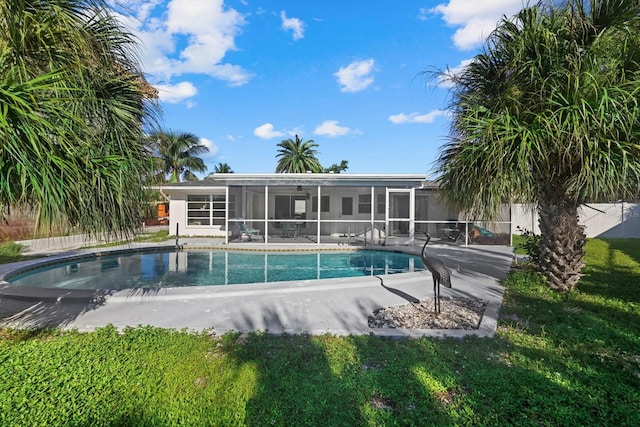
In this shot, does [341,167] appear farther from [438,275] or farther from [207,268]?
[438,275]

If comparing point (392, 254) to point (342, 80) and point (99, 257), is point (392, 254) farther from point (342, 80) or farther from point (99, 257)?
point (342, 80)

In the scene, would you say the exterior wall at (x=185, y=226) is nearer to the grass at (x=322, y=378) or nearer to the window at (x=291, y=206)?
the window at (x=291, y=206)

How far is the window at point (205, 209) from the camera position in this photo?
18156 millimetres

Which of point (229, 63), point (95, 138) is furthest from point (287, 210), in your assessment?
point (95, 138)

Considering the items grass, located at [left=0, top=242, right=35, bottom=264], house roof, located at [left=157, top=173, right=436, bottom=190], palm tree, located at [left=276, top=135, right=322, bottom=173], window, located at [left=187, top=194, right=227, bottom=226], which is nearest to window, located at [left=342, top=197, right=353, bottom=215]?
house roof, located at [left=157, top=173, right=436, bottom=190]

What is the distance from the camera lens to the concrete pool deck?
15.3ft

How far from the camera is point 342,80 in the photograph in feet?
66.5

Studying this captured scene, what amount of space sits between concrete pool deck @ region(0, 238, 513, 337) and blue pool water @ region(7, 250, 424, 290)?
201 centimetres

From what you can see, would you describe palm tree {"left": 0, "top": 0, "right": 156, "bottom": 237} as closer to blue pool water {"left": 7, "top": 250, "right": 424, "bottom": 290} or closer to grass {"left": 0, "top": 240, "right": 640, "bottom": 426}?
grass {"left": 0, "top": 240, "right": 640, "bottom": 426}

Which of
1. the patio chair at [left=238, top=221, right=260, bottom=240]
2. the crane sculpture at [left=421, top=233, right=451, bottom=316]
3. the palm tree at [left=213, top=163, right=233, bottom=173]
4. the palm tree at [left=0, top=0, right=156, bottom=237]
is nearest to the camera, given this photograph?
the palm tree at [left=0, top=0, right=156, bottom=237]

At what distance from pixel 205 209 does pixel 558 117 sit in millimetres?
16846

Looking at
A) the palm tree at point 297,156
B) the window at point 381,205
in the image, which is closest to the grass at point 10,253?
the window at point 381,205

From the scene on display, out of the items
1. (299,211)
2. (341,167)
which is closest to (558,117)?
(299,211)

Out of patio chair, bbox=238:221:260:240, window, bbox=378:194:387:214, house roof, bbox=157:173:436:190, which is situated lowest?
patio chair, bbox=238:221:260:240
